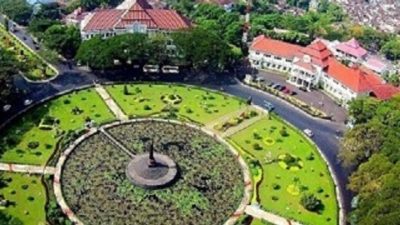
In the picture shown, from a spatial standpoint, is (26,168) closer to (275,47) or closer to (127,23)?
(127,23)

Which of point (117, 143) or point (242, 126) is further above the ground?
point (117, 143)

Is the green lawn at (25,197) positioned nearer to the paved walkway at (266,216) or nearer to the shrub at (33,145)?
the shrub at (33,145)

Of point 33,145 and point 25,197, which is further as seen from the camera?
point 33,145

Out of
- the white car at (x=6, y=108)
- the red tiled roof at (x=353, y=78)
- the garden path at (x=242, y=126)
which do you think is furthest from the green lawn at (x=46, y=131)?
the red tiled roof at (x=353, y=78)

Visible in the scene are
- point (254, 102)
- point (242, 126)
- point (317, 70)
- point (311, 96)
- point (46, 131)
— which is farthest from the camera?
point (317, 70)

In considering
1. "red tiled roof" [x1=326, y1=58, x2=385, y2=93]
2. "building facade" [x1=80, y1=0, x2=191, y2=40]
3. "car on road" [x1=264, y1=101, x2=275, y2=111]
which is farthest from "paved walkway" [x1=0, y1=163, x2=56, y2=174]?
"red tiled roof" [x1=326, y1=58, x2=385, y2=93]

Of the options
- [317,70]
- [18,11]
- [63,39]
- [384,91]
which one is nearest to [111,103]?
[63,39]

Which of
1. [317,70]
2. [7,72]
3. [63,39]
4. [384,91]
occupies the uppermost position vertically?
[7,72]

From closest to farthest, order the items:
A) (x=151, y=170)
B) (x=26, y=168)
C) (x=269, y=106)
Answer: (x=26, y=168) → (x=151, y=170) → (x=269, y=106)
